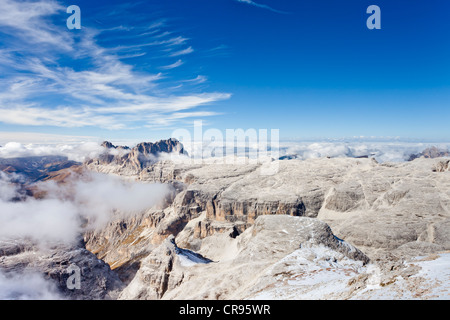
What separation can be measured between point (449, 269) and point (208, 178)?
585 ft

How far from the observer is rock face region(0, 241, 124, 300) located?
79.6 meters

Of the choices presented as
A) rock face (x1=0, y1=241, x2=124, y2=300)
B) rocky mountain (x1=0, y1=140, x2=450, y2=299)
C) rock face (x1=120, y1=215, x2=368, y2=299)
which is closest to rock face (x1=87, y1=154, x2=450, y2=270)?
rocky mountain (x1=0, y1=140, x2=450, y2=299)

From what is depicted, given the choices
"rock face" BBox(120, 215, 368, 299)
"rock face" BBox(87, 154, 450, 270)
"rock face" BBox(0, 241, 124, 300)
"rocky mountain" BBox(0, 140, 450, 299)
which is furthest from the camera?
"rock face" BBox(87, 154, 450, 270)

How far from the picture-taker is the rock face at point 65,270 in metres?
79.6

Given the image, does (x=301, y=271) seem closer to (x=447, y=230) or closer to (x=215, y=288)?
(x=215, y=288)

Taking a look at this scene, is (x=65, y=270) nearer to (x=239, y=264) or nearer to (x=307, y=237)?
(x=239, y=264)

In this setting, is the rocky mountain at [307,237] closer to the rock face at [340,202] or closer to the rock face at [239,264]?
the rock face at [239,264]

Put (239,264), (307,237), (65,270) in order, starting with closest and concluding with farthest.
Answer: (239,264) → (307,237) → (65,270)

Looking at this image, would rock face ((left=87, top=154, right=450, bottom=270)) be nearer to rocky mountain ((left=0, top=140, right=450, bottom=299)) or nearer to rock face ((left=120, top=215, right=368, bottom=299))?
rocky mountain ((left=0, top=140, right=450, bottom=299))

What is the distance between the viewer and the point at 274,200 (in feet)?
456

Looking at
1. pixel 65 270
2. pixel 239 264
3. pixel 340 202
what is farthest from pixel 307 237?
pixel 340 202

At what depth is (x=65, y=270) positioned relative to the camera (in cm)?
8306

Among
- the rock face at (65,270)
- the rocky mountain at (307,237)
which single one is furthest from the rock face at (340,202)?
the rock face at (65,270)
